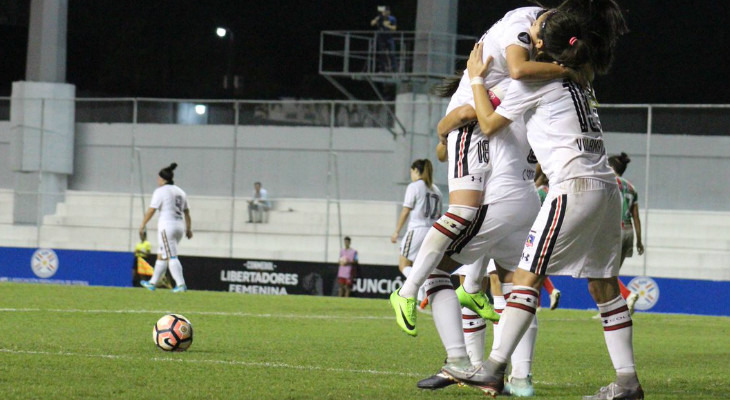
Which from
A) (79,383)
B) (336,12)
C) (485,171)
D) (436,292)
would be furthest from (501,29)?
(336,12)

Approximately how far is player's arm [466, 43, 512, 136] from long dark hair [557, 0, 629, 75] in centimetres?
58

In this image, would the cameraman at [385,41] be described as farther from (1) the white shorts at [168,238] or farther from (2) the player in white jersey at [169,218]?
(1) the white shorts at [168,238]

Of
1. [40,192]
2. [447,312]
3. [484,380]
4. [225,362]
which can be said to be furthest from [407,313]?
[40,192]

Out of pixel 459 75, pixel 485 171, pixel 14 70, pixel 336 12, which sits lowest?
pixel 485 171

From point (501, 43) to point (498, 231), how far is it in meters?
1.03

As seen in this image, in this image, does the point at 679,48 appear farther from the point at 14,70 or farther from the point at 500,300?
the point at 500,300

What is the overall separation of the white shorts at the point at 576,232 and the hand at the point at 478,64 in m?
0.83

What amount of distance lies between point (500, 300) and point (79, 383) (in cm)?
260

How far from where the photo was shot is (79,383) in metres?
6.33

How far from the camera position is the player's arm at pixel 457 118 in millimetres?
6258

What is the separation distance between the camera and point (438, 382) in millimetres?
6242

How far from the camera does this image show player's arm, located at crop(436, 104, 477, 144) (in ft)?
20.5

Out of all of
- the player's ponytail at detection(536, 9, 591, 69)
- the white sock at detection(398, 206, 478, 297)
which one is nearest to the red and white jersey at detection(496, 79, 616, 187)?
the player's ponytail at detection(536, 9, 591, 69)

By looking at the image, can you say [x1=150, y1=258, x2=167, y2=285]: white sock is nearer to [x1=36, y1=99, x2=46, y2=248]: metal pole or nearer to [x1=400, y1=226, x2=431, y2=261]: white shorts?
[x1=400, y1=226, x2=431, y2=261]: white shorts
